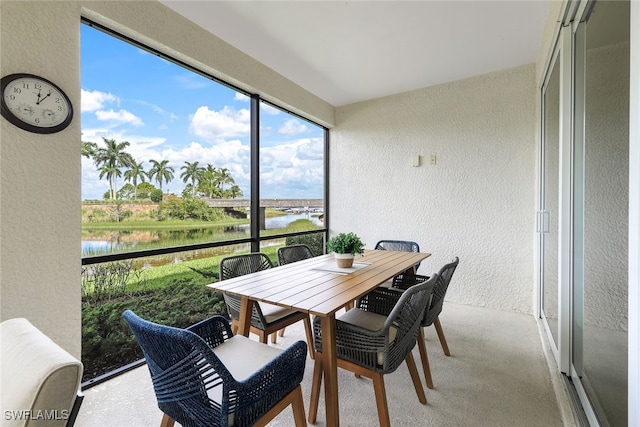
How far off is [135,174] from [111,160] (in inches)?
7.2

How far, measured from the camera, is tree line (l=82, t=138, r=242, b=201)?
2.08 m

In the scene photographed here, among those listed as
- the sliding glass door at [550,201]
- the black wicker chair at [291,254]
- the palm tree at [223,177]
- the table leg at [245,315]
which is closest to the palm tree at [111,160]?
the palm tree at [223,177]

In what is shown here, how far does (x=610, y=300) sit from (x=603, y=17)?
1312 millimetres

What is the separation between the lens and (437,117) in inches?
142

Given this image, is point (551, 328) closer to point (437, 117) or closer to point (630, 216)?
point (630, 216)

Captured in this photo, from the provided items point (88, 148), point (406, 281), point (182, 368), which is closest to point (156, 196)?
point (88, 148)

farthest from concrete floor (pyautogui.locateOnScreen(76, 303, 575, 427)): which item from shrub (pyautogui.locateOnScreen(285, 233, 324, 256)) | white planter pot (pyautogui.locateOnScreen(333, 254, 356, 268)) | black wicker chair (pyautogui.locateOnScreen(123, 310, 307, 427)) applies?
shrub (pyautogui.locateOnScreen(285, 233, 324, 256))

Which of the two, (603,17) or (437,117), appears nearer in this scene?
(603,17)

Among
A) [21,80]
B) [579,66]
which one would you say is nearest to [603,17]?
[579,66]

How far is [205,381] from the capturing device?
1.01 m

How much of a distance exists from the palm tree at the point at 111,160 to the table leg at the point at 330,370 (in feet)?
6.02

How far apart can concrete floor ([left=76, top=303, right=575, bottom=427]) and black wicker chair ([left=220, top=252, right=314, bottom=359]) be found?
1.37 ft

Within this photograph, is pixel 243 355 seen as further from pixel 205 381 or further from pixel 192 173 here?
pixel 192 173

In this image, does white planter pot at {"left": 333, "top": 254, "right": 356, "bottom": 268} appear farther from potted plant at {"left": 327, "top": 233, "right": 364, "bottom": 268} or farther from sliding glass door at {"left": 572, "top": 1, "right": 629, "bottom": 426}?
sliding glass door at {"left": 572, "top": 1, "right": 629, "bottom": 426}
